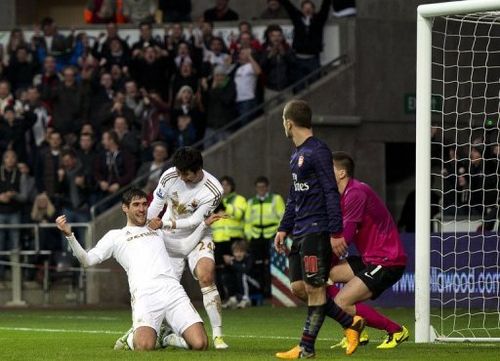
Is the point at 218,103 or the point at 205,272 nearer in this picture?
the point at 205,272

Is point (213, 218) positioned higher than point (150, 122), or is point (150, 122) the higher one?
point (150, 122)

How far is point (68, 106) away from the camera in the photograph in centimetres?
2609

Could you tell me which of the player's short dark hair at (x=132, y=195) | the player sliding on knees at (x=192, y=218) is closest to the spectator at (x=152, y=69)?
the player sliding on knees at (x=192, y=218)

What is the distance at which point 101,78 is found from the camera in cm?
2627

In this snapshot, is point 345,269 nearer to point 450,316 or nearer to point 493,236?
point 450,316

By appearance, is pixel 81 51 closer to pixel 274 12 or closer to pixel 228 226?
pixel 274 12

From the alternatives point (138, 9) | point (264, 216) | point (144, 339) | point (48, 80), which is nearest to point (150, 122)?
point (48, 80)

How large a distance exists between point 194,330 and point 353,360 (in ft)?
6.13

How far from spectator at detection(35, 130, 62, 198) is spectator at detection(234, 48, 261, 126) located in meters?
3.31

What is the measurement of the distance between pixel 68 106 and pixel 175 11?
3819 millimetres

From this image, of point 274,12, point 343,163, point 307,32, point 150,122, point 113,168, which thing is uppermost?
point 274,12

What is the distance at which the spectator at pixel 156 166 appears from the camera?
24812 millimetres

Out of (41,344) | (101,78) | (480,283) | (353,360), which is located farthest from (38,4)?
(353,360)

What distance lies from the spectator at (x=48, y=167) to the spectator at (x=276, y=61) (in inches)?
156
